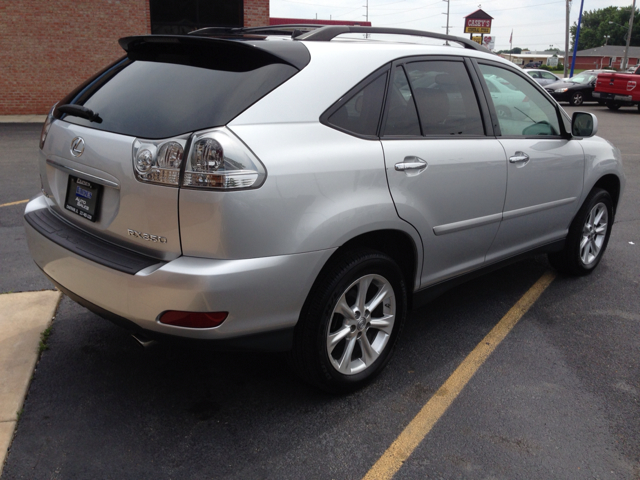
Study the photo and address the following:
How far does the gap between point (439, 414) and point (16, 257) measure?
374 cm

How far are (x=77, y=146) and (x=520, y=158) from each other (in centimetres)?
266

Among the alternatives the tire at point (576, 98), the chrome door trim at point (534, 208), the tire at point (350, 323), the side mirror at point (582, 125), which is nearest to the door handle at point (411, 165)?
the tire at point (350, 323)

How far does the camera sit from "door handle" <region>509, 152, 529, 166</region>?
3.66 m

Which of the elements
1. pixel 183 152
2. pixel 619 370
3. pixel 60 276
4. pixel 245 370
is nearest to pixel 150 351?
pixel 245 370

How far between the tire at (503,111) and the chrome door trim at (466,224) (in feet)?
2.20

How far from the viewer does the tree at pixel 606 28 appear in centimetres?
11638

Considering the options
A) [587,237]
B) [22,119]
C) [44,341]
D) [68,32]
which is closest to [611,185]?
[587,237]

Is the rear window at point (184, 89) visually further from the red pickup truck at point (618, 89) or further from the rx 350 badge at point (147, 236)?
the red pickup truck at point (618, 89)

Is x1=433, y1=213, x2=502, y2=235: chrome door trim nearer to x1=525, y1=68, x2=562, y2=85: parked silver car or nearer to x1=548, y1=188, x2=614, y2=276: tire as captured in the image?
x1=548, y1=188, x2=614, y2=276: tire

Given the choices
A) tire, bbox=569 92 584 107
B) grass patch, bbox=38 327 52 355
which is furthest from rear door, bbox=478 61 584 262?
tire, bbox=569 92 584 107

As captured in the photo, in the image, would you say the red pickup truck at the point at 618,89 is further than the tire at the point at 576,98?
No

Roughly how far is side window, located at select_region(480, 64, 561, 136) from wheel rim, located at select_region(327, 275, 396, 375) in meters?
1.47

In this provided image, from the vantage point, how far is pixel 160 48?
2865 millimetres

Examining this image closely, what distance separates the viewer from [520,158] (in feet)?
12.2
